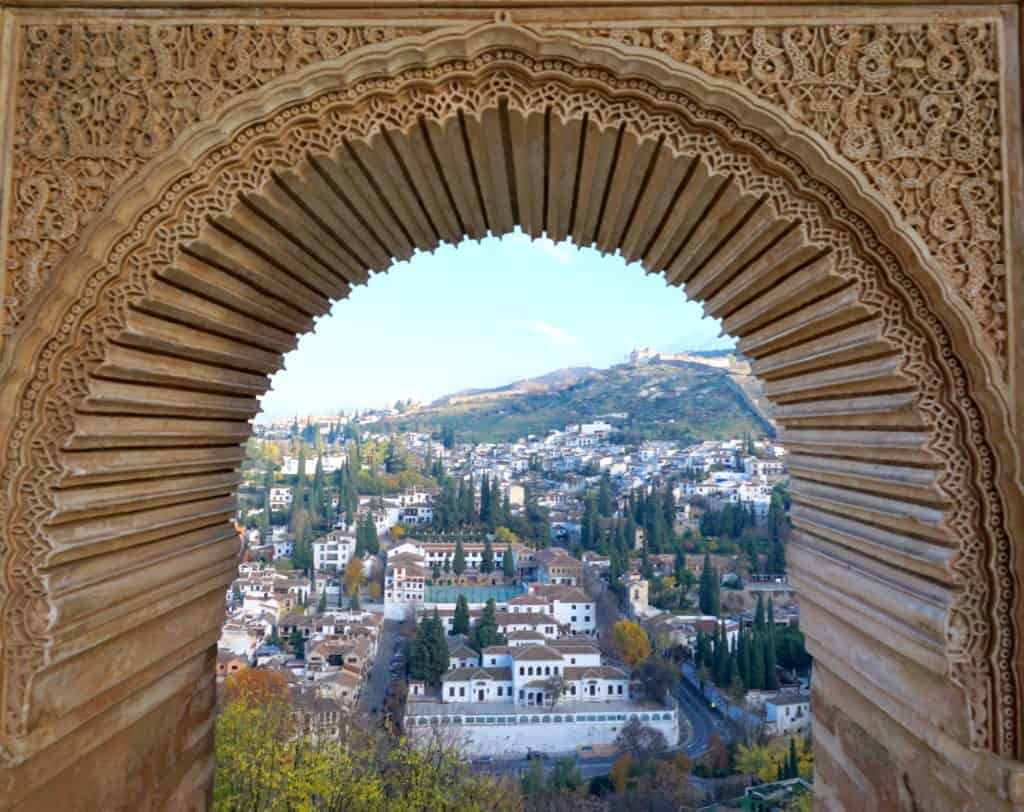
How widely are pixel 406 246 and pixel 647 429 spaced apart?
50473 millimetres

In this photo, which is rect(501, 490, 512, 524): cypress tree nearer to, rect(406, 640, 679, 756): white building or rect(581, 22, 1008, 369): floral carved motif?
rect(406, 640, 679, 756): white building

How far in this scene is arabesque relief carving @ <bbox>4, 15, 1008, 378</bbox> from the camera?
1.79 meters

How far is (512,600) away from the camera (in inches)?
1077

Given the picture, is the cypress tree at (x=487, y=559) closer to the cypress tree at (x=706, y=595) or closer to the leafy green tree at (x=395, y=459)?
the cypress tree at (x=706, y=595)

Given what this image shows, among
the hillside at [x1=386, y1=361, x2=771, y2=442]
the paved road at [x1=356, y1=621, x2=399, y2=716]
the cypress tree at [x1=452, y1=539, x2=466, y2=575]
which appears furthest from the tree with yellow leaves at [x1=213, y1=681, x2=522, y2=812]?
the hillside at [x1=386, y1=361, x2=771, y2=442]

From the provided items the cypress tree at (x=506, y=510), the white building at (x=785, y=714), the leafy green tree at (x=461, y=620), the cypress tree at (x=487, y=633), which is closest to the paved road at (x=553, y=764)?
the cypress tree at (x=487, y=633)

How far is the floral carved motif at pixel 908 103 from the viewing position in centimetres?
178

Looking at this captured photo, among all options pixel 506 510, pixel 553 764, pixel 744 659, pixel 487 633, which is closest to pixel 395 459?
pixel 506 510

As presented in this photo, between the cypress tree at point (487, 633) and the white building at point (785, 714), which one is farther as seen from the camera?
the cypress tree at point (487, 633)

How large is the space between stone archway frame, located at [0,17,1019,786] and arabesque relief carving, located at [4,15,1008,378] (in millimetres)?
69

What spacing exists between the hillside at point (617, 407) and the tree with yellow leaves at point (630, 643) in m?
25.4

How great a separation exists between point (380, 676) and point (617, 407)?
1469 inches

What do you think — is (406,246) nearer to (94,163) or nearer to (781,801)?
(94,163)

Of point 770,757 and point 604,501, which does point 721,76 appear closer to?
point 770,757
